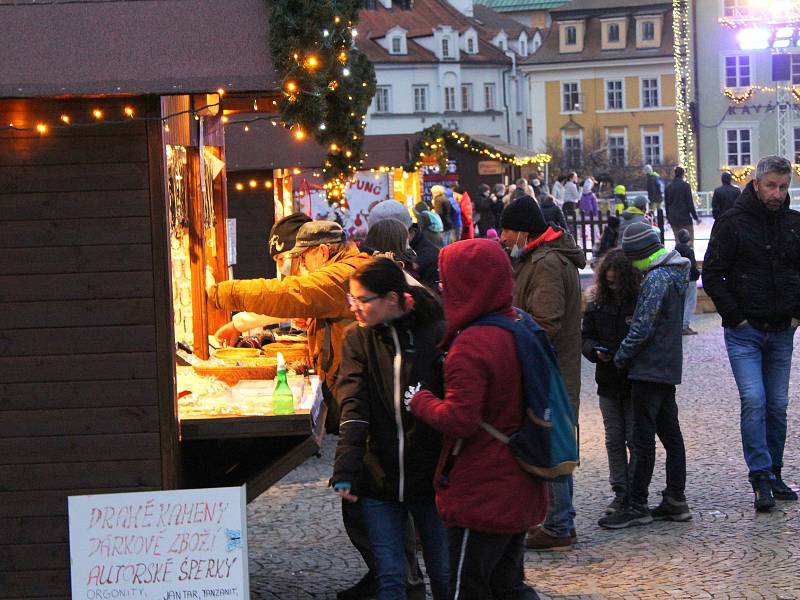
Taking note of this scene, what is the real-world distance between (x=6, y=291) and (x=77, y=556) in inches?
45.6

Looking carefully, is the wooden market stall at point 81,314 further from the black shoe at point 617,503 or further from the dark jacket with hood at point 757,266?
the dark jacket with hood at point 757,266

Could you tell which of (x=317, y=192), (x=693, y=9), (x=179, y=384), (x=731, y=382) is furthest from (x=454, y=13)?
(x=179, y=384)

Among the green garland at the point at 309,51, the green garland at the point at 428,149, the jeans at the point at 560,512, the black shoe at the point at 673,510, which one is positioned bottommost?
the black shoe at the point at 673,510

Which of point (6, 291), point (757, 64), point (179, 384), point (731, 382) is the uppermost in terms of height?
point (757, 64)

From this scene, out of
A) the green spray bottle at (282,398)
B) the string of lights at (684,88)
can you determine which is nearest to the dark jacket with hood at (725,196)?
the green spray bottle at (282,398)

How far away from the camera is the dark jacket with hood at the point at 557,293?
7.06 m

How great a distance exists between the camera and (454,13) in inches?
3327

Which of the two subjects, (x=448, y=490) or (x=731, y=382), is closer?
(x=448, y=490)

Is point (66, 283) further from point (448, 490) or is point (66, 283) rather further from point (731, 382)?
point (731, 382)

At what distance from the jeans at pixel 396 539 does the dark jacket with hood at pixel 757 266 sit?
3.09 m

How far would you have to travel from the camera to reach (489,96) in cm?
8350

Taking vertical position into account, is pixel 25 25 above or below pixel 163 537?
above

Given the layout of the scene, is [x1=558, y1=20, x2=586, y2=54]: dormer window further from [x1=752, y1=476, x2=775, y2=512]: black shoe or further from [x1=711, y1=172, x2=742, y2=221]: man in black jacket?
[x1=752, y1=476, x2=775, y2=512]: black shoe

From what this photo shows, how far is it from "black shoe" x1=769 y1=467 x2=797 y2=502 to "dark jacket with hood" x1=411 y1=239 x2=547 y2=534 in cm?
369
